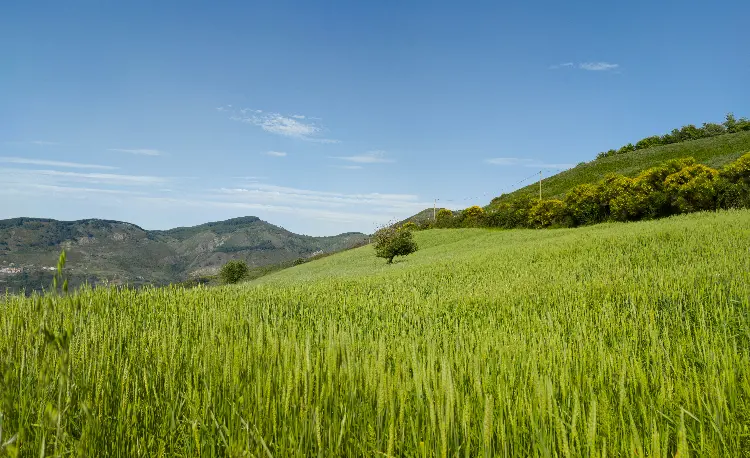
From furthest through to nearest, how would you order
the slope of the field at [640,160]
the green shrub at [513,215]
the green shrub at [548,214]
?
the slope of the field at [640,160], the green shrub at [513,215], the green shrub at [548,214]

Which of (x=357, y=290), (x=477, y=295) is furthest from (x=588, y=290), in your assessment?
(x=357, y=290)

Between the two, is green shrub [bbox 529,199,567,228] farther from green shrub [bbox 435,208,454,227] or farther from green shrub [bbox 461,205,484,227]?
green shrub [bbox 435,208,454,227]

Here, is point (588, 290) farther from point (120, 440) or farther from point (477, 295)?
point (120, 440)

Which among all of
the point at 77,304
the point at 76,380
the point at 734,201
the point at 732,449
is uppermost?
the point at 734,201

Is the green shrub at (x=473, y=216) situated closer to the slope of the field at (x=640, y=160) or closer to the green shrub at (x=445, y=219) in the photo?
the green shrub at (x=445, y=219)

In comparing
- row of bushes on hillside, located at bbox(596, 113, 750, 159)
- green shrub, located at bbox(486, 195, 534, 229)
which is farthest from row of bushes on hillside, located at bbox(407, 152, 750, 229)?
row of bushes on hillside, located at bbox(596, 113, 750, 159)

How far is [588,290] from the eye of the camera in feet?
25.5

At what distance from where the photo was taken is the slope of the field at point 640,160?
2055 inches

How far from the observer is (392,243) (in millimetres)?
31656

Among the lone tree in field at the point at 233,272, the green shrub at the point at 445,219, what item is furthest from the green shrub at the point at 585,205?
the lone tree in field at the point at 233,272

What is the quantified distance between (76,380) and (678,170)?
39.5m

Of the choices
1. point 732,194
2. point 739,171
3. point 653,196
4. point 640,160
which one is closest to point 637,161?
point 640,160

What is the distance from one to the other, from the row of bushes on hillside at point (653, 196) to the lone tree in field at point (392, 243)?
15532mm

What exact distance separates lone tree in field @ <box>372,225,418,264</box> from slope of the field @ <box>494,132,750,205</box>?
30.1 meters
